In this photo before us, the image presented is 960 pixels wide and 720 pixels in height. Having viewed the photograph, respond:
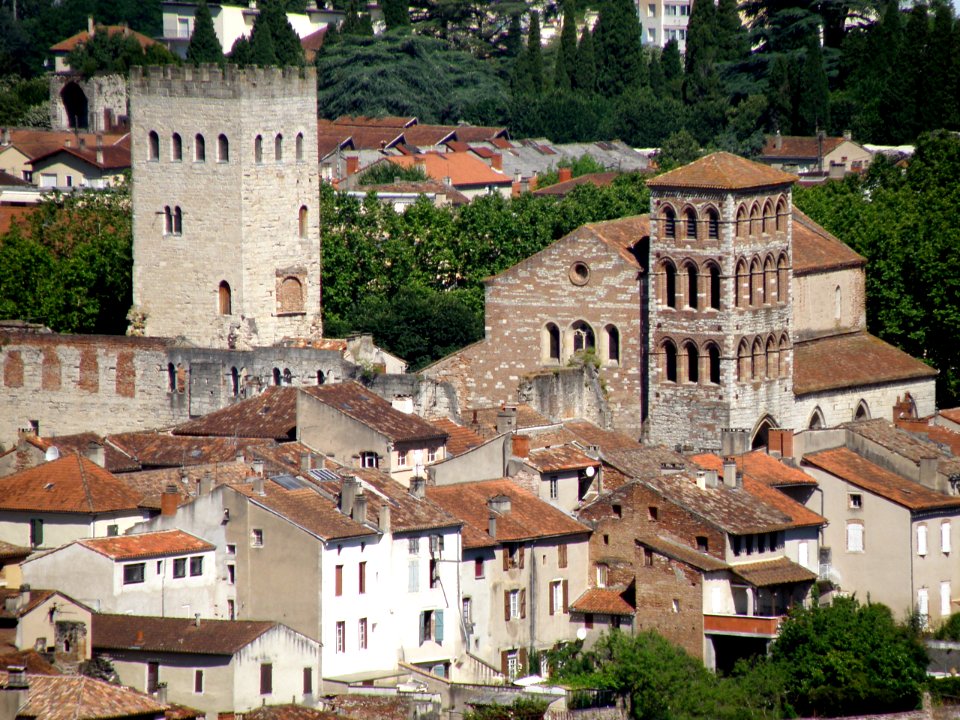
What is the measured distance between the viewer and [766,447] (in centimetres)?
8450

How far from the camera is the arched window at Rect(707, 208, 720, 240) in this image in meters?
87.1

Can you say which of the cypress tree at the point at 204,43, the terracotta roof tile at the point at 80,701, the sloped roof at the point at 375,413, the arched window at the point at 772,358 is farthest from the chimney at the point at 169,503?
the cypress tree at the point at 204,43

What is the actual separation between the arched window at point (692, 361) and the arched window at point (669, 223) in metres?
2.97

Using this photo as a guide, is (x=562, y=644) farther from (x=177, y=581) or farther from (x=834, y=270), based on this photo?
(x=834, y=270)

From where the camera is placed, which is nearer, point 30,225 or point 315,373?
point 315,373

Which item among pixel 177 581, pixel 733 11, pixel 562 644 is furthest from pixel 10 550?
pixel 733 11

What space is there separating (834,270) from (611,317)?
8.13m

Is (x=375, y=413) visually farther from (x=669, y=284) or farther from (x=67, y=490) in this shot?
(x=669, y=284)

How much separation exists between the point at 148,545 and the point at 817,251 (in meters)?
30.5

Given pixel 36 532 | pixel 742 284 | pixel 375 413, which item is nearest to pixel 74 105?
pixel 742 284

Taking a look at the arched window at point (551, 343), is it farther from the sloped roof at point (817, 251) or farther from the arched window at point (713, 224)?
the sloped roof at point (817, 251)

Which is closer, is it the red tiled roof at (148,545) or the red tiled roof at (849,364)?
the red tiled roof at (148,545)

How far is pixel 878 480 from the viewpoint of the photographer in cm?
7881

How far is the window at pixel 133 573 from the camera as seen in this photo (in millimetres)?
68625
